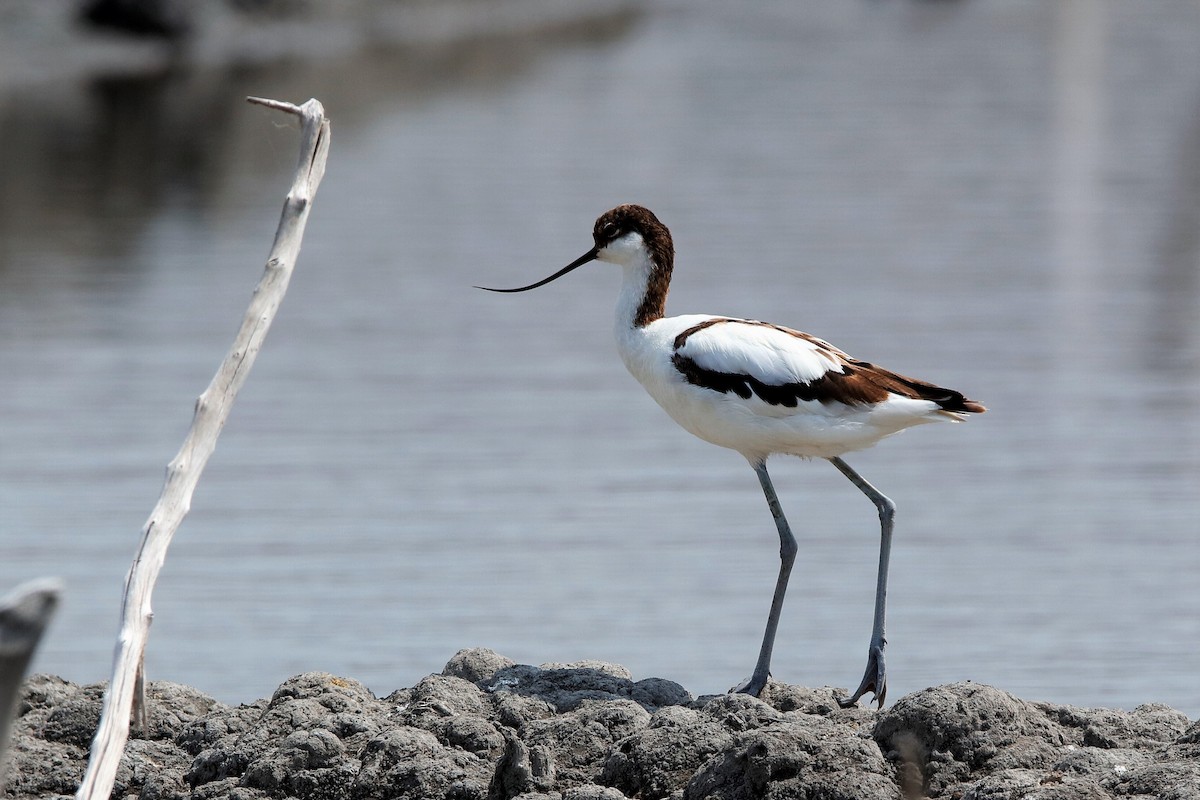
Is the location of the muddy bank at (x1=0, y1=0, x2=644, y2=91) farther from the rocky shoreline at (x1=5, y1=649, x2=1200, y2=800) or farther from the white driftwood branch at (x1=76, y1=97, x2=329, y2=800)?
the white driftwood branch at (x1=76, y1=97, x2=329, y2=800)

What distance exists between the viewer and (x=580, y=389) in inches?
554

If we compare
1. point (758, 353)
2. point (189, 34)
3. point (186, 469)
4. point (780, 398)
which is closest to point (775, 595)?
point (780, 398)

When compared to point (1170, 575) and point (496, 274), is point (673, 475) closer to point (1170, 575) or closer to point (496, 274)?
point (1170, 575)

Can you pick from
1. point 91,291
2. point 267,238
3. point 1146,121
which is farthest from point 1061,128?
point 91,291

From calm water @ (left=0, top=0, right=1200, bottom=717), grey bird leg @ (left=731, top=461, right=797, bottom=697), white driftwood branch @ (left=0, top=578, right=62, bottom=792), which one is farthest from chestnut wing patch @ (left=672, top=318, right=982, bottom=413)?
white driftwood branch @ (left=0, top=578, right=62, bottom=792)

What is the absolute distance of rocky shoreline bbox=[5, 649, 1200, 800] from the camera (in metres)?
5.39

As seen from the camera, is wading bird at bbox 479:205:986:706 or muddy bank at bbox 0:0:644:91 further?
muddy bank at bbox 0:0:644:91

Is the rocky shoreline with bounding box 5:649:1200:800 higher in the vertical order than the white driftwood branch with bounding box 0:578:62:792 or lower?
lower

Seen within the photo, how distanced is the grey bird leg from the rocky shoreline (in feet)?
0.36

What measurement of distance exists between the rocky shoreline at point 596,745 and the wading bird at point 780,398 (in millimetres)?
542

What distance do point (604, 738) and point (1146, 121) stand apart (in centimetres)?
2821

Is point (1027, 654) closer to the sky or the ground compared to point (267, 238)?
closer to the ground

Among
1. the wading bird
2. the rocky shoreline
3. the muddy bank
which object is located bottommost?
the rocky shoreline

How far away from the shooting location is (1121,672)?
8141 mm
